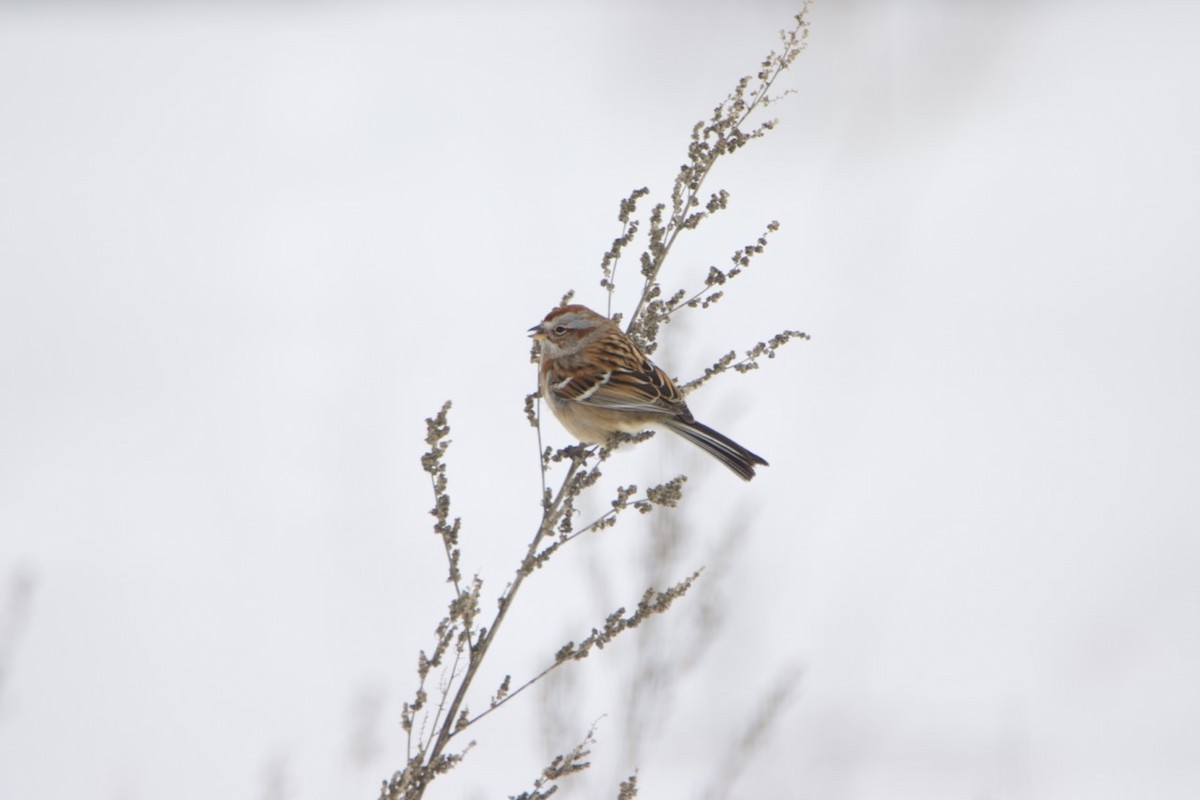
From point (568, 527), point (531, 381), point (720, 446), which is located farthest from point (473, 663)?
point (531, 381)

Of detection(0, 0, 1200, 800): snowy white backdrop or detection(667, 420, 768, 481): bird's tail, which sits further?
detection(0, 0, 1200, 800): snowy white backdrop

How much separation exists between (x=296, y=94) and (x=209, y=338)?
9.58 ft

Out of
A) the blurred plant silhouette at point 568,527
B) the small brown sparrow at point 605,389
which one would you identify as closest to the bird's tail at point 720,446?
the small brown sparrow at point 605,389

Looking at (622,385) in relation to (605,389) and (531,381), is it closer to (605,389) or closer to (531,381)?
(605,389)

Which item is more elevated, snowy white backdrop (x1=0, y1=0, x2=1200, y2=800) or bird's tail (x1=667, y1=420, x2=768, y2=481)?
snowy white backdrop (x1=0, y1=0, x2=1200, y2=800)

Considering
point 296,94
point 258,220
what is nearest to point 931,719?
point 258,220

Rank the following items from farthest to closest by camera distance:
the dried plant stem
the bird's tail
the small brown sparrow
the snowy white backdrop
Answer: the snowy white backdrop → the small brown sparrow → the bird's tail → the dried plant stem

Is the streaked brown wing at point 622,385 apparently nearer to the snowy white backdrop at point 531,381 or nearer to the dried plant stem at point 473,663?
the snowy white backdrop at point 531,381

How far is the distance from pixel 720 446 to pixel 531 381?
3.47 metres

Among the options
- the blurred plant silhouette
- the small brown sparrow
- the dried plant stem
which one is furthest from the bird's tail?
the dried plant stem

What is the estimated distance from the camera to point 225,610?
600cm

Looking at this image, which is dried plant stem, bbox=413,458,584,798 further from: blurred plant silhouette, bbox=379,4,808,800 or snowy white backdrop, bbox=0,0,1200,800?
snowy white backdrop, bbox=0,0,1200,800

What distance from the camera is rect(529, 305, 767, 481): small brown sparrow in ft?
13.7

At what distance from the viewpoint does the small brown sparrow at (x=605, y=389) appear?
13.7 ft
